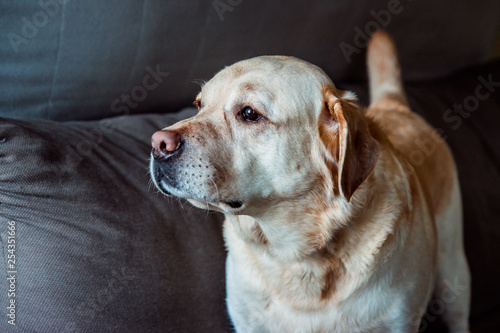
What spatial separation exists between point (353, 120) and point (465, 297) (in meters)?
1.11

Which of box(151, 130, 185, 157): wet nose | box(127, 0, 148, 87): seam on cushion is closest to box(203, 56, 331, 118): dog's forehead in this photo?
box(151, 130, 185, 157): wet nose

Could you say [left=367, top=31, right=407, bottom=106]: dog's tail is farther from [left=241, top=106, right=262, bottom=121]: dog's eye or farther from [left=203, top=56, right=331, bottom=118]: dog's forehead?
[left=241, top=106, right=262, bottom=121]: dog's eye

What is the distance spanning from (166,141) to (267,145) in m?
0.25

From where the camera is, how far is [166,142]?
1.21m

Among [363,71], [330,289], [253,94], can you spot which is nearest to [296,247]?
[330,289]

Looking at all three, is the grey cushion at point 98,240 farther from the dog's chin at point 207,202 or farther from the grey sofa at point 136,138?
the dog's chin at point 207,202

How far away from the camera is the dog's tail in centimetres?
212

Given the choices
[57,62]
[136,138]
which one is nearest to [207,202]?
[136,138]

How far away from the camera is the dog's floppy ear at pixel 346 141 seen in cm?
122

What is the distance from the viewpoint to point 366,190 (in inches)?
53.6

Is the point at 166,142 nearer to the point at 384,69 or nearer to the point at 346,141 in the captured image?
the point at 346,141

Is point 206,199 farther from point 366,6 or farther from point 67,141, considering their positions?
point 366,6

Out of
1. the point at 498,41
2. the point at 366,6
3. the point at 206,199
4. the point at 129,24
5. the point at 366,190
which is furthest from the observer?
the point at 498,41

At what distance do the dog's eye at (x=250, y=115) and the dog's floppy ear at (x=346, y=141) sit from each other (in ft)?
0.55
